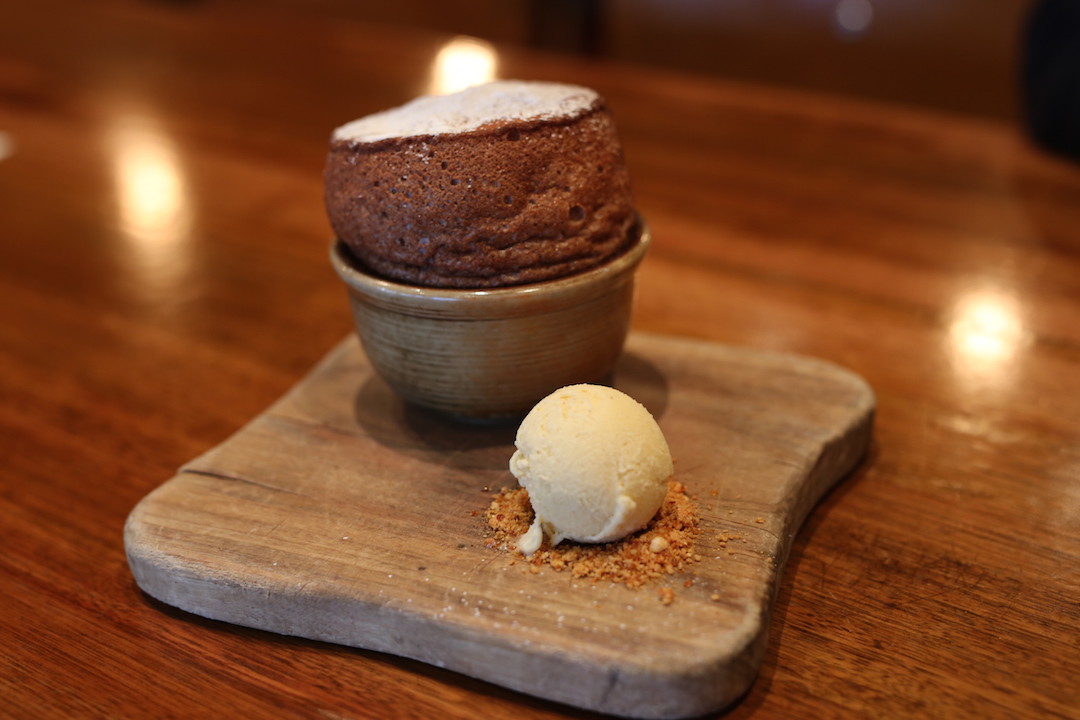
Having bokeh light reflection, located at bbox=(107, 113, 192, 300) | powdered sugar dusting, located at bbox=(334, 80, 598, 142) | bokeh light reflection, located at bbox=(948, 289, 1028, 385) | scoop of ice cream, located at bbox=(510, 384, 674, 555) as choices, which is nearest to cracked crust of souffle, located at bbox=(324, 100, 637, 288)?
powdered sugar dusting, located at bbox=(334, 80, 598, 142)

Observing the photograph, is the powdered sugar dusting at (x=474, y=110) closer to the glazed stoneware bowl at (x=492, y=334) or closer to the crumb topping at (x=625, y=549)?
the glazed stoneware bowl at (x=492, y=334)

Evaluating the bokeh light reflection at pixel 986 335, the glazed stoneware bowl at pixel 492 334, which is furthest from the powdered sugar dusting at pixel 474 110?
the bokeh light reflection at pixel 986 335

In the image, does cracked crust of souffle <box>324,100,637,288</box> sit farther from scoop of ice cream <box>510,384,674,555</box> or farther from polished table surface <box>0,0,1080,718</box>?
polished table surface <box>0,0,1080,718</box>

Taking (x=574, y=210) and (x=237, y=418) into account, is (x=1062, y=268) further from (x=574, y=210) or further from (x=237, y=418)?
(x=237, y=418)

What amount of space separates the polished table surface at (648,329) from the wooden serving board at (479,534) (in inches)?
1.6

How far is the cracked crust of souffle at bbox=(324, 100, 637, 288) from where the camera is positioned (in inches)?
34.4

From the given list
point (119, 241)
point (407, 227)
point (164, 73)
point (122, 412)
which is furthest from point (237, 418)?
point (164, 73)

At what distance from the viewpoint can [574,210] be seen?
907 mm

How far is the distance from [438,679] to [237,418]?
517 millimetres

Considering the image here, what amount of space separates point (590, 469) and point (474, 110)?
1.24 feet

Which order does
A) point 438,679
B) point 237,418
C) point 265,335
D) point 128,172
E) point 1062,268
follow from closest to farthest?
point 438,679, point 237,418, point 265,335, point 1062,268, point 128,172

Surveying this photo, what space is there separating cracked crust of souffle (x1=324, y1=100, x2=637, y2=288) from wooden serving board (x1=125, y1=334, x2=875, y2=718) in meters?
0.20

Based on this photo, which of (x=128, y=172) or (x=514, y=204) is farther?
(x=128, y=172)

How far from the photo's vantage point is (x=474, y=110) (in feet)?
3.07
